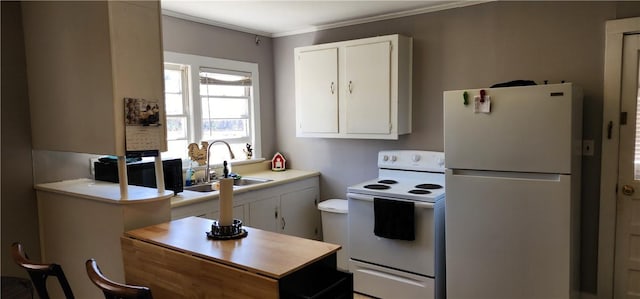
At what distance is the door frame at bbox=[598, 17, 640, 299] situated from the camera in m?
2.71

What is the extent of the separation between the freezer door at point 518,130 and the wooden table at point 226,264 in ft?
4.75

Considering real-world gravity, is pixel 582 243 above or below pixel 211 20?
below

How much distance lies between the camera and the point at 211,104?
392cm

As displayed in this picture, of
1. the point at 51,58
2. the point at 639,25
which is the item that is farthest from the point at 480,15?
the point at 51,58

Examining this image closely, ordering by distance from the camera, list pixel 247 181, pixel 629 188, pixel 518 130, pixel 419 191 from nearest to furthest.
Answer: pixel 518 130, pixel 629 188, pixel 419 191, pixel 247 181

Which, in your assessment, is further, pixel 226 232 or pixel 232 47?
pixel 232 47

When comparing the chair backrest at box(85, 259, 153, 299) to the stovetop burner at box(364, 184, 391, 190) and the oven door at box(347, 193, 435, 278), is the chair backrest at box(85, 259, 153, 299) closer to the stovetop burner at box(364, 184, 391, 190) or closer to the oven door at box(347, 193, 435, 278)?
the oven door at box(347, 193, 435, 278)

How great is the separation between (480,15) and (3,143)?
134 inches

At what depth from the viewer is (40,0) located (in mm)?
2256

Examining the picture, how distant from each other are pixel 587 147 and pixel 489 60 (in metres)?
0.96

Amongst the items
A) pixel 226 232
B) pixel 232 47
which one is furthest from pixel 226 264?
pixel 232 47

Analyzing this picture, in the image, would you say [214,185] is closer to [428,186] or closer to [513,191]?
[428,186]

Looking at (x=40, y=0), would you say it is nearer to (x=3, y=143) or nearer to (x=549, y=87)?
(x=3, y=143)

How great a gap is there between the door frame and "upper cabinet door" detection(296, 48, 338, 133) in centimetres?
208
